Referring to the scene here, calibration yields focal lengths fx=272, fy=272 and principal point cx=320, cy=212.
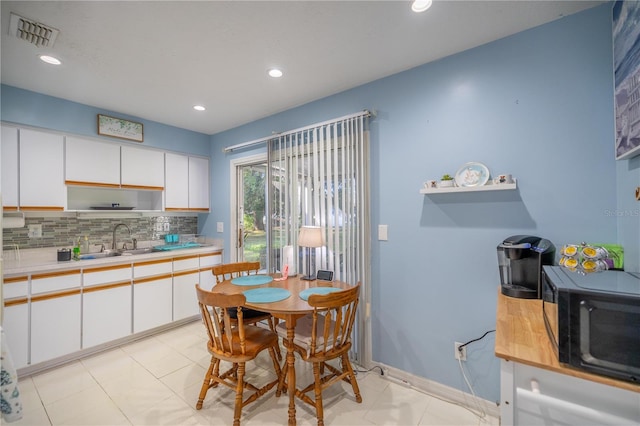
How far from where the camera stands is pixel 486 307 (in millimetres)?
1915

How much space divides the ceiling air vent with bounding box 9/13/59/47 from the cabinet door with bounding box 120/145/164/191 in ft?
4.83

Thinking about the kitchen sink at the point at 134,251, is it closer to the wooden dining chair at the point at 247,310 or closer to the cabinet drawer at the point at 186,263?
the cabinet drawer at the point at 186,263

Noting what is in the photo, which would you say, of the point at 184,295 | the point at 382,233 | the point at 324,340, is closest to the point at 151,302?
the point at 184,295

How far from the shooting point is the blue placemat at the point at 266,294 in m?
1.93

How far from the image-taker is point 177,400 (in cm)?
206

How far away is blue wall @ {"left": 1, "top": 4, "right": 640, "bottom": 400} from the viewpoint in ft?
5.24

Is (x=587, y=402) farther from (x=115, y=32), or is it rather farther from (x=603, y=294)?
(x=115, y=32)

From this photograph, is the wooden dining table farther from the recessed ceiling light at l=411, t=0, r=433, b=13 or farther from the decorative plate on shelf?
the recessed ceiling light at l=411, t=0, r=433, b=13

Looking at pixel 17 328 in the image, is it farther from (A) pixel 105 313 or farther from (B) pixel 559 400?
(B) pixel 559 400

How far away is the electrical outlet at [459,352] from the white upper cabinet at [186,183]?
3533 millimetres

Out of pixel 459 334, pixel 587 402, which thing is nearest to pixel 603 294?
pixel 587 402

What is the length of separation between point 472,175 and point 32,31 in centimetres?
308

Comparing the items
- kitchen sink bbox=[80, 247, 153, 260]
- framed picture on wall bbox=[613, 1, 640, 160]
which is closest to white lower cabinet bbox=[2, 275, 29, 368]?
kitchen sink bbox=[80, 247, 153, 260]

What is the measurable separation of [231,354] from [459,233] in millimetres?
1823
